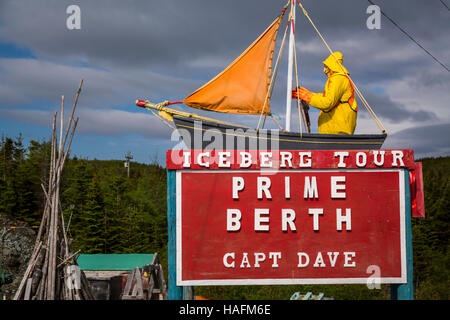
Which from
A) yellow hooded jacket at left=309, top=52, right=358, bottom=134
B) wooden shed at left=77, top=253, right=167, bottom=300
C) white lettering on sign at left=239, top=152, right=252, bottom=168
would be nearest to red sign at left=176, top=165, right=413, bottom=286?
white lettering on sign at left=239, top=152, right=252, bottom=168

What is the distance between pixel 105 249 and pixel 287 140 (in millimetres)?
32520

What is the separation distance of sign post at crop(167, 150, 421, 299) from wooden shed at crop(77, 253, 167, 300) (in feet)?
19.4

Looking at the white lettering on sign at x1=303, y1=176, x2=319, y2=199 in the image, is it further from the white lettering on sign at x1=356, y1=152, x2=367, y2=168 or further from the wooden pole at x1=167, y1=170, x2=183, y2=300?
the wooden pole at x1=167, y1=170, x2=183, y2=300

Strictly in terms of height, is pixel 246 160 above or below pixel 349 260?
above

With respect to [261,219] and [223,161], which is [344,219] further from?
[223,161]

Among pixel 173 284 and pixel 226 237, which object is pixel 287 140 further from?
pixel 173 284

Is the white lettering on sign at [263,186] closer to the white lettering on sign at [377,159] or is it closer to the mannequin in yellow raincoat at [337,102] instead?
the white lettering on sign at [377,159]

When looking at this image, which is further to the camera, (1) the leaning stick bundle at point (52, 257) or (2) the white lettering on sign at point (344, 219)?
(1) the leaning stick bundle at point (52, 257)

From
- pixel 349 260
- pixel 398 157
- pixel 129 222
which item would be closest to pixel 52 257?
pixel 349 260

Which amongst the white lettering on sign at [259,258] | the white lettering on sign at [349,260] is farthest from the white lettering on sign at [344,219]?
the white lettering on sign at [259,258]

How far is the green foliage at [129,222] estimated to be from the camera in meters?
31.3

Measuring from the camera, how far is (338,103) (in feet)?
26.2

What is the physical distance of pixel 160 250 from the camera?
4038cm

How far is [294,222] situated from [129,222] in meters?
36.6
